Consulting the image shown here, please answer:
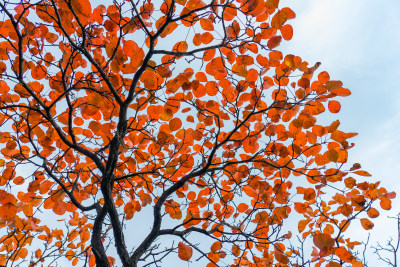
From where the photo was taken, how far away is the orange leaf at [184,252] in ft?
12.8

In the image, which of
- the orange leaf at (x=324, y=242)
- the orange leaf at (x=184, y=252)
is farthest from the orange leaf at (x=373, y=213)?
the orange leaf at (x=184, y=252)

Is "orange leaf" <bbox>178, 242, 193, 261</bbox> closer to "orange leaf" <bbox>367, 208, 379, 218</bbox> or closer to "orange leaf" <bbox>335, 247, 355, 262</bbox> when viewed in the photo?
"orange leaf" <bbox>335, 247, 355, 262</bbox>

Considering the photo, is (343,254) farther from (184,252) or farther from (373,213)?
(184,252)

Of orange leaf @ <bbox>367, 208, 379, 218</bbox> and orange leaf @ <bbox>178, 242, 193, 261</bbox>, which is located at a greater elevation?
orange leaf @ <bbox>367, 208, 379, 218</bbox>

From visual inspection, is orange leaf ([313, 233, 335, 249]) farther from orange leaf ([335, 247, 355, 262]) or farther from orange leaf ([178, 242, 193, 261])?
orange leaf ([178, 242, 193, 261])

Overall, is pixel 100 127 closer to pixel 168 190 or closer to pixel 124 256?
pixel 168 190

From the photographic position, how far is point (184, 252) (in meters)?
3.91

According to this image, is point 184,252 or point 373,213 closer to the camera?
point 184,252

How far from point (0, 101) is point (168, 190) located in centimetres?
255

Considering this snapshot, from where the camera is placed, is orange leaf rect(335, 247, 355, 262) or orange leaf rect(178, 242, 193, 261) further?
orange leaf rect(335, 247, 355, 262)

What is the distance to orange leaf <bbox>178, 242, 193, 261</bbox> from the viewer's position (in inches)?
153

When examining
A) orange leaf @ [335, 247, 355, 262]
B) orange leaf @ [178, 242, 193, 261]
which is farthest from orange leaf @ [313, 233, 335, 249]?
orange leaf @ [178, 242, 193, 261]

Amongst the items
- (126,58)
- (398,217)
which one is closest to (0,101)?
(126,58)

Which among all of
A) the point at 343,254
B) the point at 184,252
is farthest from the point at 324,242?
the point at 184,252
